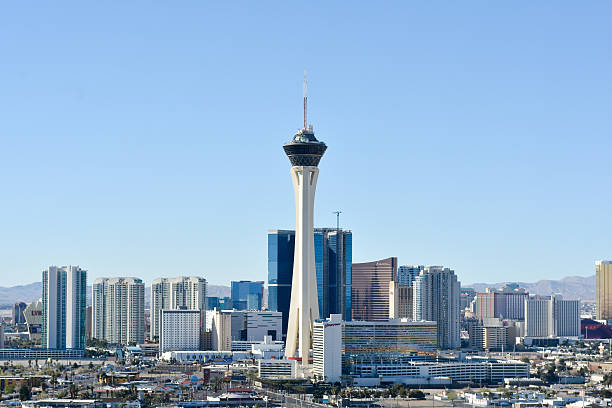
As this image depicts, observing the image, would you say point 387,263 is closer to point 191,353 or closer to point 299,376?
point 191,353

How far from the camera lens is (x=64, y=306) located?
130 meters

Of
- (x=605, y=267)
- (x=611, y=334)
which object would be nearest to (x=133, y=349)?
(x=611, y=334)

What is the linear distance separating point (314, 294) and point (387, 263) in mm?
35668

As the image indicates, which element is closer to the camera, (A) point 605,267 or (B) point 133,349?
(B) point 133,349

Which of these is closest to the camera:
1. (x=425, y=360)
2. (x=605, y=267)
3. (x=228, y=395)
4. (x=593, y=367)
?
(x=228, y=395)

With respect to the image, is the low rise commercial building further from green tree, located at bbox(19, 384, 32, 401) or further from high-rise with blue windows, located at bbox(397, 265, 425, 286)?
green tree, located at bbox(19, 384, 32, 401)

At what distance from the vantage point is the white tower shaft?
112438mm

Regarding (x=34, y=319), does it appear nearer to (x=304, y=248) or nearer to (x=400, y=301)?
(x=400, y=301)

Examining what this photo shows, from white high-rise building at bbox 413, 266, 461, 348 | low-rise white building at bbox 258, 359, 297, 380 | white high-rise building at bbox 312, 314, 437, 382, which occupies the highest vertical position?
white high-rise building at bbox 413, 266, 461, 348

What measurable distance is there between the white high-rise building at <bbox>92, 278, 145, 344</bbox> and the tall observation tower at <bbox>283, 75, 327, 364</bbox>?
35.7 m

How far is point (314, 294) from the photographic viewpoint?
373 ft

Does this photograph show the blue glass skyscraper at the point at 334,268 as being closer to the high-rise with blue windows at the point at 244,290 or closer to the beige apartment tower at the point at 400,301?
the beige apartment tower at the point at 400,301

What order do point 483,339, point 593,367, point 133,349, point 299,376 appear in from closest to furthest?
1. point 299,376
2. point 593,367
3. point 133,349
4. point 483,339

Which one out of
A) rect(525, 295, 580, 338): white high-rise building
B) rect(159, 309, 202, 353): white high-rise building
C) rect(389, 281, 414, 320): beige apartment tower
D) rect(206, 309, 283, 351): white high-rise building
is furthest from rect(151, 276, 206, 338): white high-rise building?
rect(525, 295, 580, 338): white high-rise building
